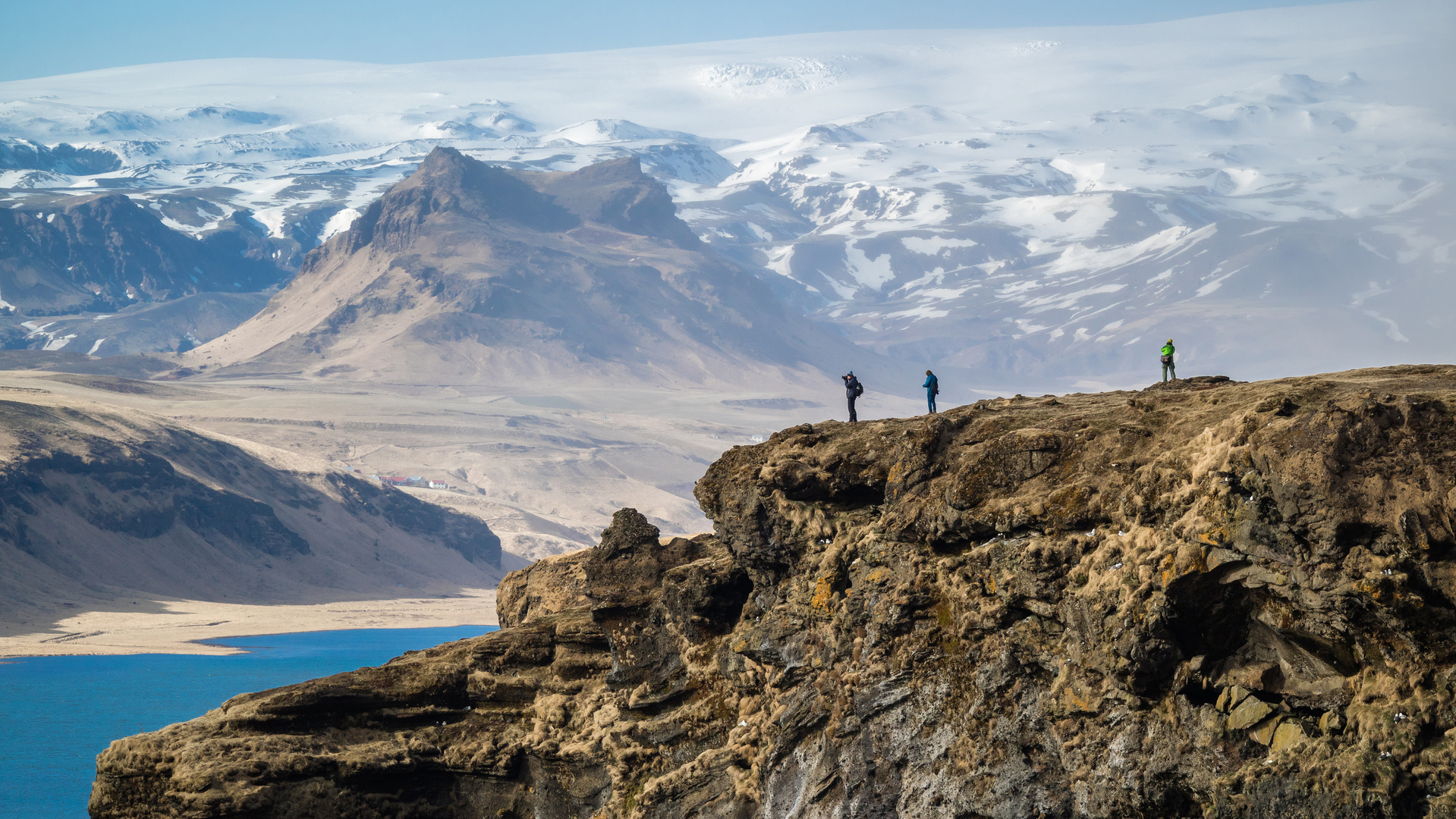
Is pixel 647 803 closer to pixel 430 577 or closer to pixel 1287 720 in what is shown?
pixel 1287 720

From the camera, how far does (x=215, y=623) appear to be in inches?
4796

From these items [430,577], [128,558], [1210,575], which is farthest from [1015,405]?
[430,577]

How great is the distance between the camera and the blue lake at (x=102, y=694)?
60844mm

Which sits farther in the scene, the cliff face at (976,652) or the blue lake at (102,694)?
the blue lake at (102,694)

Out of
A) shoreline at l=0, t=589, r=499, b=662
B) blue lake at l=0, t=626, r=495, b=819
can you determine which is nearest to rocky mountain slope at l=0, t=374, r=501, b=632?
shoreline at l=0, t=589, r=499, b=662

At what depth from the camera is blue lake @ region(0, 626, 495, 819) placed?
2395 inches

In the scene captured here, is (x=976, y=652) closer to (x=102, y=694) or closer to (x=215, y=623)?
(x=102, y=694)

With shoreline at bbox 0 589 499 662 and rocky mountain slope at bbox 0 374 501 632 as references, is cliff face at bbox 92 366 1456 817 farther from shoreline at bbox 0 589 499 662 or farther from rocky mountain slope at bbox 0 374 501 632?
rocky mountain slope at bbox 0 374 501 632

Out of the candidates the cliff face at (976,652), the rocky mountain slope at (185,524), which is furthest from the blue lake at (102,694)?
the cliff face at (976,652)

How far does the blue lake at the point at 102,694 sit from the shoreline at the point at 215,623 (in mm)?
2725

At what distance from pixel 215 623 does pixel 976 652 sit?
378 feet

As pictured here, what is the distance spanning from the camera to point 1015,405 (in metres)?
26.3

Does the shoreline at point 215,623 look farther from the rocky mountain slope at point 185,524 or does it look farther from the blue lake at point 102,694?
the rocky mountain slope at point 185,524

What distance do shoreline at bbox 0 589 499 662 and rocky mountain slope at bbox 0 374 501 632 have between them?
13.1 ft
